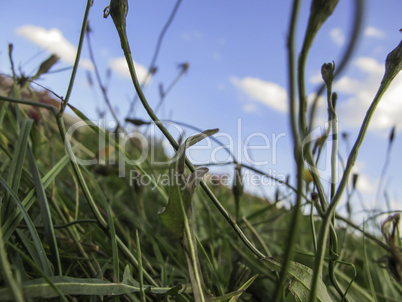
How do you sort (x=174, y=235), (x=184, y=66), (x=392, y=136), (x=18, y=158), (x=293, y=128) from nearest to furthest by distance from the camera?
(x=293, y=128) → (x=174, y=235) → (x=18, y=158) → (x=392, y=136) → (x=184, y=66)

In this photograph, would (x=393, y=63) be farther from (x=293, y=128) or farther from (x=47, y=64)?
(x=47, y=64)

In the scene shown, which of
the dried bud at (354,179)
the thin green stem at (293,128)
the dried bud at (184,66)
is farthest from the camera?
the dried bud at (184,66)

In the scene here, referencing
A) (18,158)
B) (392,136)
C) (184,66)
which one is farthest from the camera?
(184,66)

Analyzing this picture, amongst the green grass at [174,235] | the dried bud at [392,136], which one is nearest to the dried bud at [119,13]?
the green grass at [174,235]

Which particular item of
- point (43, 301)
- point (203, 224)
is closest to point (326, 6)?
point (43, 301)

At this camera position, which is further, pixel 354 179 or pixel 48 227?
pixel 354 179

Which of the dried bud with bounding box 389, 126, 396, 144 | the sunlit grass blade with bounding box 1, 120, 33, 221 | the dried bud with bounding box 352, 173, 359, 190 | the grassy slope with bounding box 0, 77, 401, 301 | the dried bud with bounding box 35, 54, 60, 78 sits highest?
the dried bud with bounding box 35, 54, 60, 78

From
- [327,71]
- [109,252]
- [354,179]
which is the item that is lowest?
[109,252]

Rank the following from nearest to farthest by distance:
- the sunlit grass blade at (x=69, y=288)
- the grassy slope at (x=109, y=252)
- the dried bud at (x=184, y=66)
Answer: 1. the sunlit grass blade at (x=69, y=288)
2. the grassy slope at (x=109, y=252)
3. the dried bud at (x=184, y=66)

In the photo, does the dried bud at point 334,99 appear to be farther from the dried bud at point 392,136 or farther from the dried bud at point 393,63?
the dried bud at point 392,136

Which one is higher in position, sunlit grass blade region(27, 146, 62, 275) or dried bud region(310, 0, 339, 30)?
dried bud region(310, 0, 339, 30)

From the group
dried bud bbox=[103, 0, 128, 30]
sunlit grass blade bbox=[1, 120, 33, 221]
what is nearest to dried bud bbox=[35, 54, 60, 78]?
sunlit grass blade bbox=[1, 120, 33, 221]

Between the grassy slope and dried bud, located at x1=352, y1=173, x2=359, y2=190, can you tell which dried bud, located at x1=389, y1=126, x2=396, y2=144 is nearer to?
dried bud, located at x1=352, y1=173, x2=359, y2=190

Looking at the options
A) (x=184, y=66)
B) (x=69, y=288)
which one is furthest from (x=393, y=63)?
(x=184, y=66)
